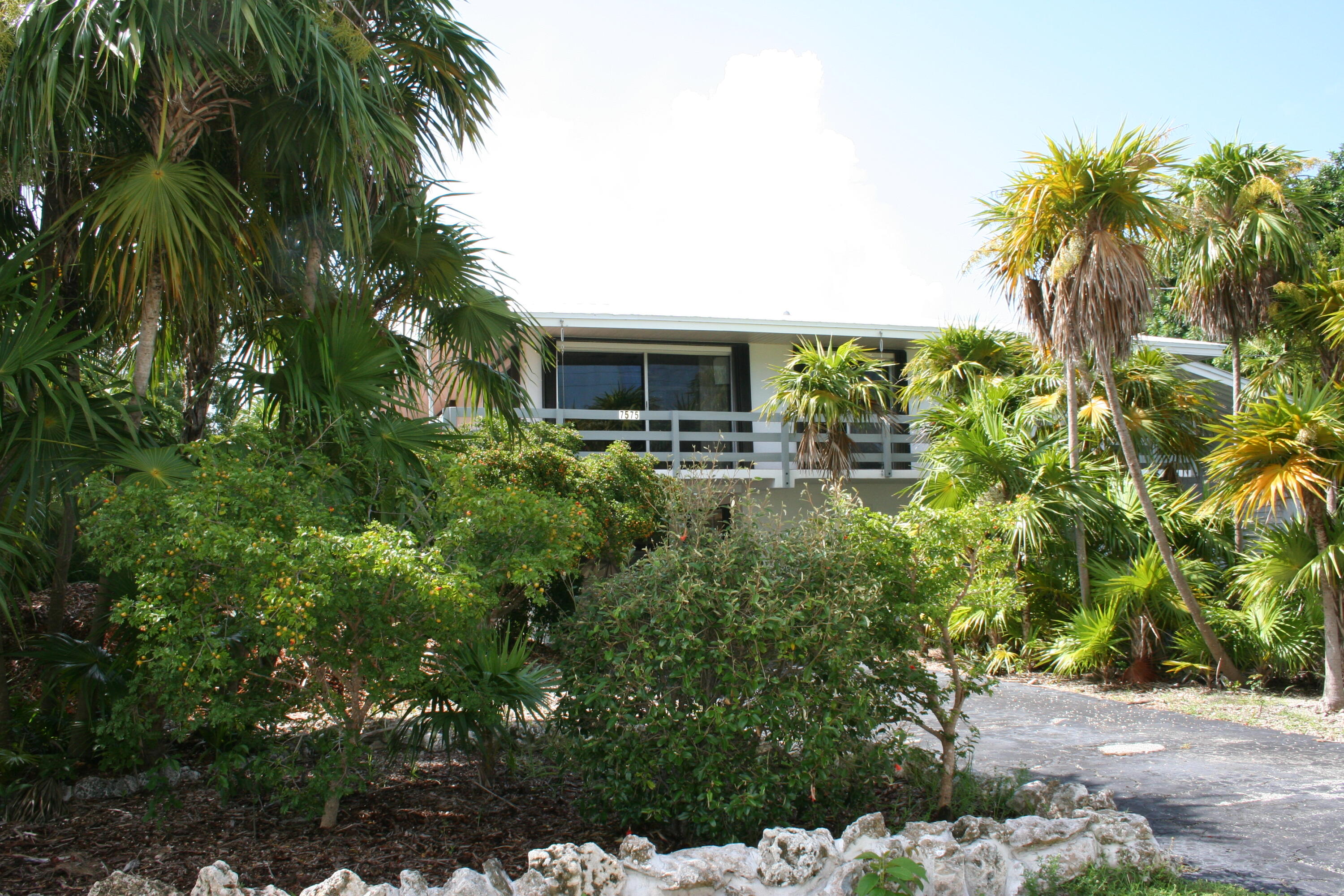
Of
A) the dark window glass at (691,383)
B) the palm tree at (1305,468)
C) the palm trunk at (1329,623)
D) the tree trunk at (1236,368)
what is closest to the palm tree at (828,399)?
the dark window glass at (691,383)

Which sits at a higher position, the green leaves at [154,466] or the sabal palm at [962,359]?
the sabal palm at [962,359]

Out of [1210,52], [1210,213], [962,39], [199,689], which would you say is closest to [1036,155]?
[962,39]

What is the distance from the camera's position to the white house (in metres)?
14.1

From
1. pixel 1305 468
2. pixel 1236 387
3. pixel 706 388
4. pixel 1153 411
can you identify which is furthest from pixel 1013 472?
pixel 706 388

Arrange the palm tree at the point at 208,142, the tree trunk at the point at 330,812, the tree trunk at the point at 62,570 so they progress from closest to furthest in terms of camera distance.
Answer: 1. the tree trunk at the point at 330,812
2. the palm tree at the point at 208,142
3. the tree trunk at the point at 62,570

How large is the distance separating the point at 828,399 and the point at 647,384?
11.7 ft

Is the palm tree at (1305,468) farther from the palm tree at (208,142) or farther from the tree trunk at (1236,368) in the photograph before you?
the palm tree at (208,142)

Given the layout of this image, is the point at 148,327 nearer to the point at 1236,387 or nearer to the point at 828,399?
the point at 828,399

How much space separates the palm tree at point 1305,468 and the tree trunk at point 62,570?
30.4 ft

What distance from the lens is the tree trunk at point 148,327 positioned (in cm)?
544

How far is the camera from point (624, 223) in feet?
49.9

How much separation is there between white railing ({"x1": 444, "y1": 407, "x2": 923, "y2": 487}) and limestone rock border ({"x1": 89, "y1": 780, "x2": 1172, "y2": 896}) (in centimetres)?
834

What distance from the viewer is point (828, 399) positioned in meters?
13.4

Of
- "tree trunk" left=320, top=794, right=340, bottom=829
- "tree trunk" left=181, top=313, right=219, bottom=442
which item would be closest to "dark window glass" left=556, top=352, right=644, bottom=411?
"tree trunk" left=181, top=313, right=219, bottom=442
